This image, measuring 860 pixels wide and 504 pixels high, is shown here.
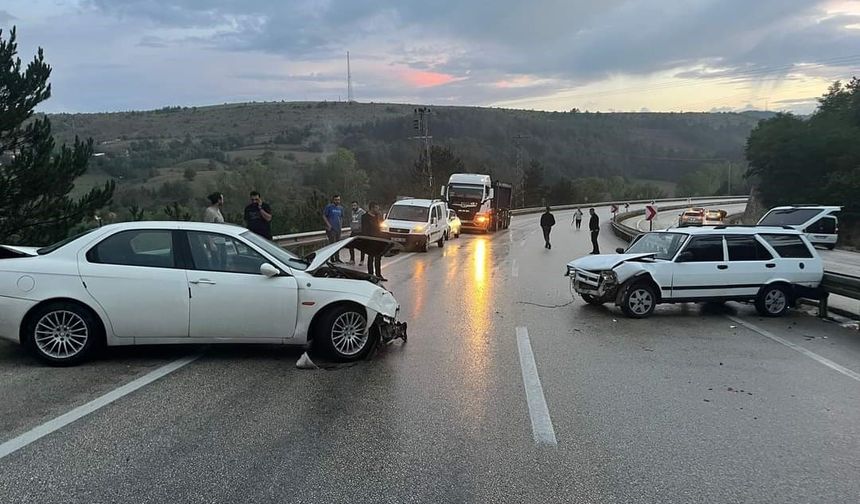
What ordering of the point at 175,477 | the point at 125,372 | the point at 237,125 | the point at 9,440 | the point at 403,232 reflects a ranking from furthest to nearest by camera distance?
the point at 237,125
the point at 403,232
the point at 125,372
the point at 9,440
the point at 175,477

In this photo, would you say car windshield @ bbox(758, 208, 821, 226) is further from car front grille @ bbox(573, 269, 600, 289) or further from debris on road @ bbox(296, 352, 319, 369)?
debris on road @ bbox(296, 352, 319, 369)

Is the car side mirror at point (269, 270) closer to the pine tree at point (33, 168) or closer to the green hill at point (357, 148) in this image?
the pine tree at point (33, 168)

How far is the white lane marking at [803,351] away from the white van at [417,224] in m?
13.5

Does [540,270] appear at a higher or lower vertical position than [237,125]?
lower

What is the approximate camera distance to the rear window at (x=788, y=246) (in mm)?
10992

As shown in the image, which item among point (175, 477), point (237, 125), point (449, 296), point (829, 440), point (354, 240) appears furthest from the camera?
point (237, 125)

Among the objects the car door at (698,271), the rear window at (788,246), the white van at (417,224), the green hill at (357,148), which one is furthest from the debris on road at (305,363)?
the white van at (417,224)

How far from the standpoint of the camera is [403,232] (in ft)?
75.7

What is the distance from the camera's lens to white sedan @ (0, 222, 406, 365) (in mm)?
6496

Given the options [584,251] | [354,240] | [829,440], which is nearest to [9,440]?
[354,240]

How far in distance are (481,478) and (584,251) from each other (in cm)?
2217

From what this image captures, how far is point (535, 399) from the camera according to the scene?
5.88 m

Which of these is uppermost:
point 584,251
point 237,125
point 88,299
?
point 237,125

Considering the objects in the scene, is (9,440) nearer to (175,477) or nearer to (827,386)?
(175,477)
